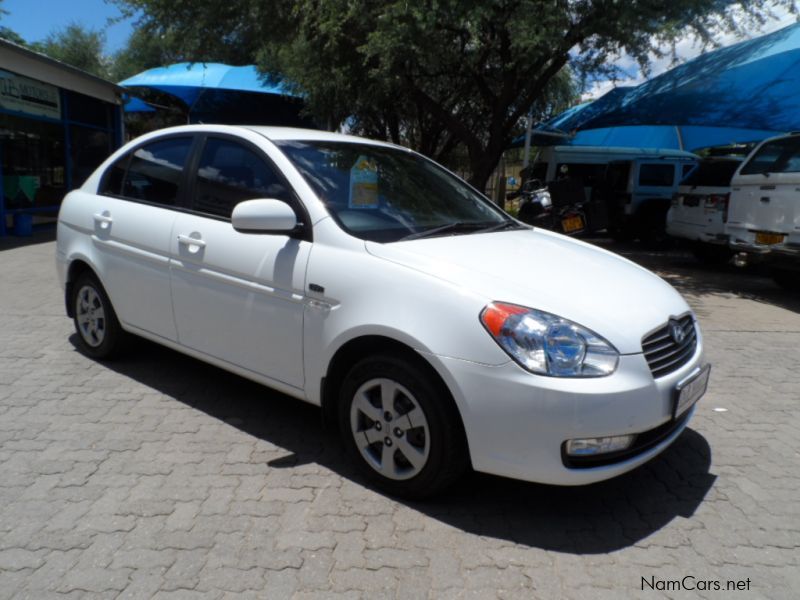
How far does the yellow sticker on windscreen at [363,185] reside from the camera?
3443 millimetres

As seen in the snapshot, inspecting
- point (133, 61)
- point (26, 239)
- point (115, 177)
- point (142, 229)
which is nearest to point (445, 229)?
point (142, 229)

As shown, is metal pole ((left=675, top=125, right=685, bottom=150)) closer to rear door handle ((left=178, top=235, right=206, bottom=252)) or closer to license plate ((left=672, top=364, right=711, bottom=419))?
license plate ((left=672, top=364, right=711, bottom=419))

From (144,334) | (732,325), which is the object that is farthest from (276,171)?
(732,325)

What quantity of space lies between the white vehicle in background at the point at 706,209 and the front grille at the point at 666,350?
283 inches

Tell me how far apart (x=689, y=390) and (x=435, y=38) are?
776cm

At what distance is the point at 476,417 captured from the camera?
261cm

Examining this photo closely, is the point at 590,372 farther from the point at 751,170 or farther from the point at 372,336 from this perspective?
the point at 751,170

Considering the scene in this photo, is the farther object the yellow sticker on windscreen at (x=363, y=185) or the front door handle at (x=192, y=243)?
the front door handle at (x=192, y=243)

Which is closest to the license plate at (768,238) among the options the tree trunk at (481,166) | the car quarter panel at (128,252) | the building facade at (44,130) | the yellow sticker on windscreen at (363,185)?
the tree trunk at (481,166)

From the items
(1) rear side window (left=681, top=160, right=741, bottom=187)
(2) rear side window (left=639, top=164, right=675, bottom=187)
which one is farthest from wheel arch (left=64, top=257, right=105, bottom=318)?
(2) rear side window (left=639, top=164, right=675, bottom=187)

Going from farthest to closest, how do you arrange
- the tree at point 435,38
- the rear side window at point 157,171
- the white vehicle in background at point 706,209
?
1. the white vehicle in background at point 706,209
2. the tree at point 435,38
3. the rear side window at point 157,171

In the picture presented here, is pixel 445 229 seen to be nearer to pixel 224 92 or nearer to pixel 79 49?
pixel 224 92

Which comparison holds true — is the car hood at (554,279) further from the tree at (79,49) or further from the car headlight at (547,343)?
the tree at (79,49)

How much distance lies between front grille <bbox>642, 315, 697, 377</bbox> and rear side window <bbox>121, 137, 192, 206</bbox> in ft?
9.38
